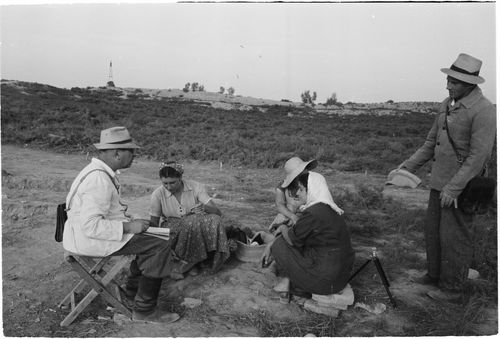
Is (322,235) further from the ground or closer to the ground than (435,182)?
closer to the ground

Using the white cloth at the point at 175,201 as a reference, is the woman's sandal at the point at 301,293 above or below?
below

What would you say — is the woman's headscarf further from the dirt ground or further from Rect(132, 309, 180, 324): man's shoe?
Rect(132, 309, 180, 324): man's shoe

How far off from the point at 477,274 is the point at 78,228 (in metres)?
3.83

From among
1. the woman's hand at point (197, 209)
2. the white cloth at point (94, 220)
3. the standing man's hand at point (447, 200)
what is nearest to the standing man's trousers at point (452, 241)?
the standing man's hand at point (447, 200)

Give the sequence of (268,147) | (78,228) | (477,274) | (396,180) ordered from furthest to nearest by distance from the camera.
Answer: (268,147)
(477,274)
(396,180)
(78,228)

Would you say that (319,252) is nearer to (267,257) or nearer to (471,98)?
(267,257)

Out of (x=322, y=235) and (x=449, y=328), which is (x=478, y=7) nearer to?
(x=322, y=235)

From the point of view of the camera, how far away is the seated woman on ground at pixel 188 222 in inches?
164

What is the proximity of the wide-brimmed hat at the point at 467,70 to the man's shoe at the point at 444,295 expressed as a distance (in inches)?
73.4

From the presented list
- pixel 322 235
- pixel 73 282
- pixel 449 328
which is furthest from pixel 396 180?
pixel 73 282

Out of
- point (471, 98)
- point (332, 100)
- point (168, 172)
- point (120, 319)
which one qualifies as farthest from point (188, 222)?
point (332, 100)

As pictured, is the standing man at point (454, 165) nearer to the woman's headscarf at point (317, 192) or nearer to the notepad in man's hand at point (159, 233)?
the woman's headscarf at point (317, 192)

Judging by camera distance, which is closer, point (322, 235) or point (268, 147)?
point (322, 235)

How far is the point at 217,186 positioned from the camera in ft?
30.6
